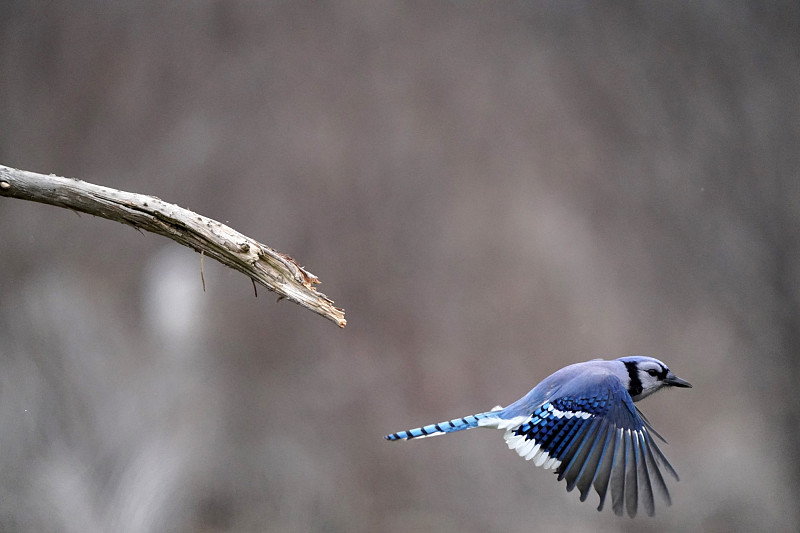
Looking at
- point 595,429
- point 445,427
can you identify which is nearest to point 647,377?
point 595,429

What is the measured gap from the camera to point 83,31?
357cm

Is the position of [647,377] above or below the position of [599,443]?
above

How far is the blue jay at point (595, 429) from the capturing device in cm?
198

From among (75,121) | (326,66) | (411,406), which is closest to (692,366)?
(411,406)

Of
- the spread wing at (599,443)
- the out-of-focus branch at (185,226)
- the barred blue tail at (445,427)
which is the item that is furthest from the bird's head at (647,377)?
the out-of-focus branch at (185,226)

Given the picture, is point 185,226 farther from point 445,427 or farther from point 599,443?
point 599,443

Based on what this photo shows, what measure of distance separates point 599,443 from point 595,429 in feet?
0.16

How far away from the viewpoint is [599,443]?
208 cm

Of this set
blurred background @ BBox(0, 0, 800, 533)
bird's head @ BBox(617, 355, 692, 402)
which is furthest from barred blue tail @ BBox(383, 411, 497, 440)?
blurred background @ BBox(0, 0, 800, 533)

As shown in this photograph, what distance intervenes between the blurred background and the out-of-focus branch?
5.59 ft

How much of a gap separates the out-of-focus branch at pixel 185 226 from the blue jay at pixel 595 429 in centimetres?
51

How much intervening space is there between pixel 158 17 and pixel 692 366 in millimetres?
3246

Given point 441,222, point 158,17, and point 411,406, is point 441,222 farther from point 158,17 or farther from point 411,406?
point 158,17

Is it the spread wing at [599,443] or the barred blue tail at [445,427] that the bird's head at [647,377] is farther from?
the barred blue tail at [445,427]
